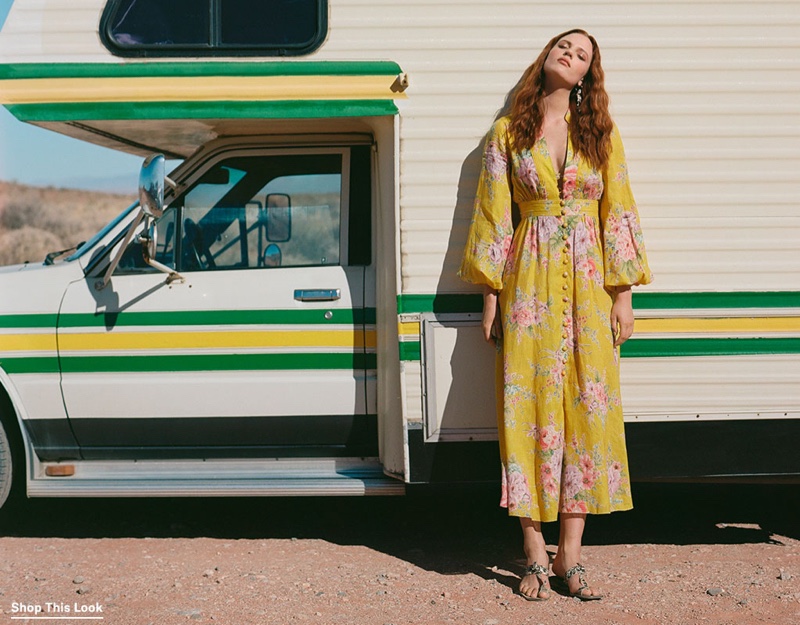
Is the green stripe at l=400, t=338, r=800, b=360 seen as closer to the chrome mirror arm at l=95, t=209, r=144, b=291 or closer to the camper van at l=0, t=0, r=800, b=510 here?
the camper van at l=0, t=0, r=800, b=510

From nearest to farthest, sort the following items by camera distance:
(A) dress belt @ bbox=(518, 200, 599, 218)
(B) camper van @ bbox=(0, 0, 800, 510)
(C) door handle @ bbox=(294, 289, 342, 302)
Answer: (A) dress belt @ bbox=(518, 200, 599, 218) < (B) camper van @ bbox=(0, 0, 800, 510) < (C) door handle @ bbox=(294, 289, 342, 302)

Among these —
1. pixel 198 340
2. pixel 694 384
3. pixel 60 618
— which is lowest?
pixel 60 618

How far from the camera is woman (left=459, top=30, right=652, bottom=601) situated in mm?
3854

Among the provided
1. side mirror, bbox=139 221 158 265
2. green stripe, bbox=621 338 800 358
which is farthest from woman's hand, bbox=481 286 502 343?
side mirror, bbox=139 221 158 265

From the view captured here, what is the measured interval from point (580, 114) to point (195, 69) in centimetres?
164

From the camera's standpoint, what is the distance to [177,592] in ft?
12.9

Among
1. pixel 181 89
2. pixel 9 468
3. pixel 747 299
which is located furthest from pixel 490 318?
→ pixel 9 468

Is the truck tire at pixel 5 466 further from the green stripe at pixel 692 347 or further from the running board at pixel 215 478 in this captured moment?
the green stripe at pixel 692 347

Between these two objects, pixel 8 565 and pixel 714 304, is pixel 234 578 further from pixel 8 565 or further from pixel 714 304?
pixel 714 304

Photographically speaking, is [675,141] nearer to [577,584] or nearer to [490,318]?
[490,318]

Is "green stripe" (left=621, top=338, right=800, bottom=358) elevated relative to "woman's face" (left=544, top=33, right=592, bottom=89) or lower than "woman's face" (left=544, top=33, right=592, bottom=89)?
lower

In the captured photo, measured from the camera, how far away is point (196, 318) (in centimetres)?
446

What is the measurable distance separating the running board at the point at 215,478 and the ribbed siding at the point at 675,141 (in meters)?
0.91

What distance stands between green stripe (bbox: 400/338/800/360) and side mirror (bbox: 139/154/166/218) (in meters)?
1.18
